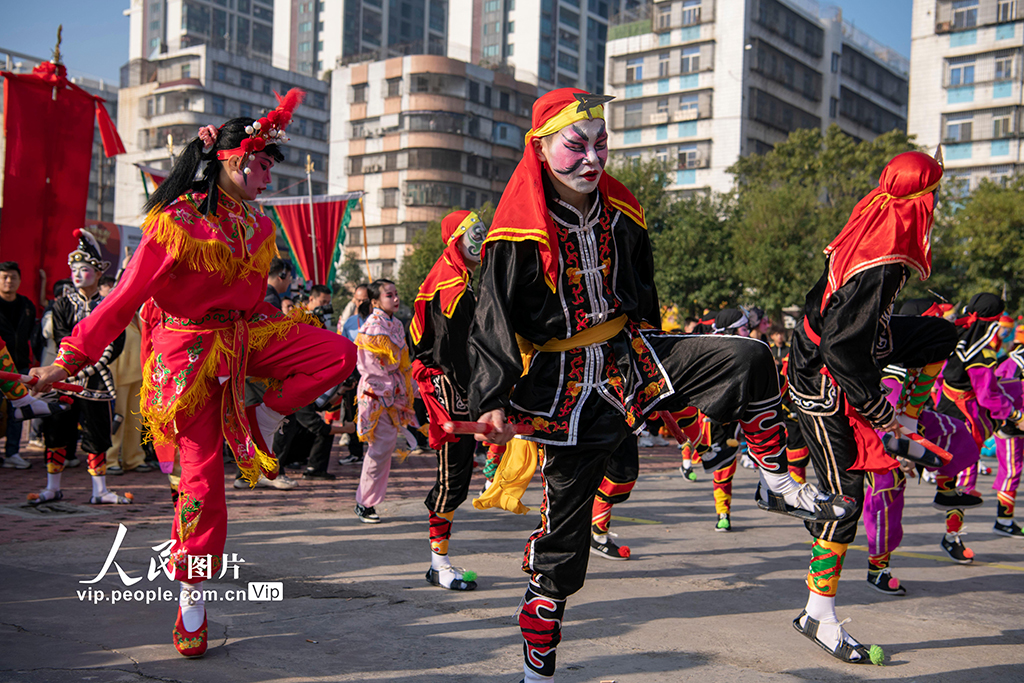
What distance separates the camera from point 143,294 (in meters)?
3.71

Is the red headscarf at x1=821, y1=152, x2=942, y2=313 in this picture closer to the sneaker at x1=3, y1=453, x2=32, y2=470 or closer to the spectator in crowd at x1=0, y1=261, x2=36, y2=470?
the spectator in crowd at x1=0, y1=261, x2=36, y2=470

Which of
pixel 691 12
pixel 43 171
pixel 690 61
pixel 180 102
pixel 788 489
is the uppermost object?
pixel 691 12

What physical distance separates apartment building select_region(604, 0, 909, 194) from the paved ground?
48167 millimetres

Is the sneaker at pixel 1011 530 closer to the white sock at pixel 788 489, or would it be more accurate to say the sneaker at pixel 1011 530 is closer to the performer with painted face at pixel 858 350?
the performer with painted face at pixel 858 350

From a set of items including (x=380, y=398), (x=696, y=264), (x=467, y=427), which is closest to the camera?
(x=467, y=427)

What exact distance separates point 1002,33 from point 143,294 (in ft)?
179

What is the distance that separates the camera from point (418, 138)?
60938 mm

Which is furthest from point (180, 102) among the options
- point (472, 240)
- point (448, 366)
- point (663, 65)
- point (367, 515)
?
point (448, 366)

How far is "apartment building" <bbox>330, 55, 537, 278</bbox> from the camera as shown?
6094 centimetres

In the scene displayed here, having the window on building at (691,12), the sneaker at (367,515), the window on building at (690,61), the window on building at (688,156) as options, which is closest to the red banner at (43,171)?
the sneaker at (367,515)

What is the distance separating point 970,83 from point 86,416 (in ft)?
173

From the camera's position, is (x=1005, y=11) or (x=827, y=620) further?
(x=1005, y=11)

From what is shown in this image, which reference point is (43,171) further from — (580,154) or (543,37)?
(543,37)

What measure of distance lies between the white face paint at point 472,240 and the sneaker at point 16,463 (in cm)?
673
